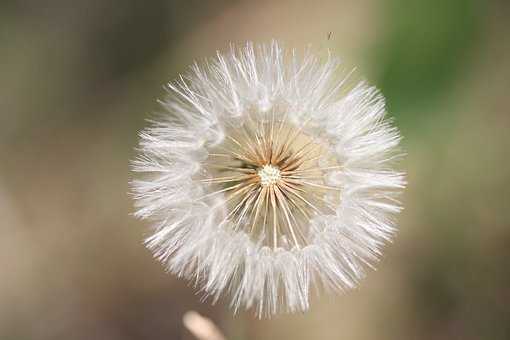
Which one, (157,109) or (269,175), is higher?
(157,109)

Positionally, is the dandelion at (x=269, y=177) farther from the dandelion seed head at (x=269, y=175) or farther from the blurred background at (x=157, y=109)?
the blurred background at (x=157, y=109)

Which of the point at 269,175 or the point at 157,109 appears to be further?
the point at 157,109

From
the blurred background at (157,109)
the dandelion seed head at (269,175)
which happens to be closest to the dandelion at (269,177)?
the dandelion seed head at (269,175)

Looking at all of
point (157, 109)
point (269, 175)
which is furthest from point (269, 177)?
point (157, 109)

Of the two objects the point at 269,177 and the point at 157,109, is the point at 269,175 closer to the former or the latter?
the point at 269,177
